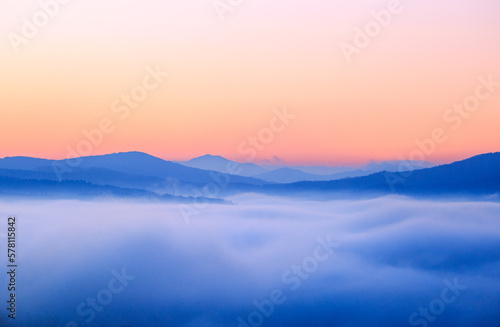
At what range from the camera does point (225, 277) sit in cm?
2000

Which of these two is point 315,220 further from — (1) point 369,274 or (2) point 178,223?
(2) point 178,223

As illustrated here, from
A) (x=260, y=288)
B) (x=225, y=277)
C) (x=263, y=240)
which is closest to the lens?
(x=260, y=288)

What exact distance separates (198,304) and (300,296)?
153 inches

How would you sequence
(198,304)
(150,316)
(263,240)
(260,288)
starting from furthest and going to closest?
(263,240), (260,288), (198,304), (150,316)

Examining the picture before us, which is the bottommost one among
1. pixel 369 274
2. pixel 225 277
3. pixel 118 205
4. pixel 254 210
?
pixel 369 274

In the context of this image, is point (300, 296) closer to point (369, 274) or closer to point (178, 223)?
point (369, 274)

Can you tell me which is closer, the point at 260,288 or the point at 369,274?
the point at 260,288

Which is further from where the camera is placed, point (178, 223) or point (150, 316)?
point (178, 223)

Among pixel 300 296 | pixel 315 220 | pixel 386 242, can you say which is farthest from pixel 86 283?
pixel 386 242

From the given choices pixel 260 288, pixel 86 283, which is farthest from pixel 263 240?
pixel 86 283

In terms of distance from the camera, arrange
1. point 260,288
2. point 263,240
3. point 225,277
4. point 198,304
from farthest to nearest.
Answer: point 263,240
point 225,277
point 260,288
point 198,304

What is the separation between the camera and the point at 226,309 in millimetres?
16625

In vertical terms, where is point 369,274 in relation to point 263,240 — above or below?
below

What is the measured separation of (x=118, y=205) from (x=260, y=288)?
725 centimetres
